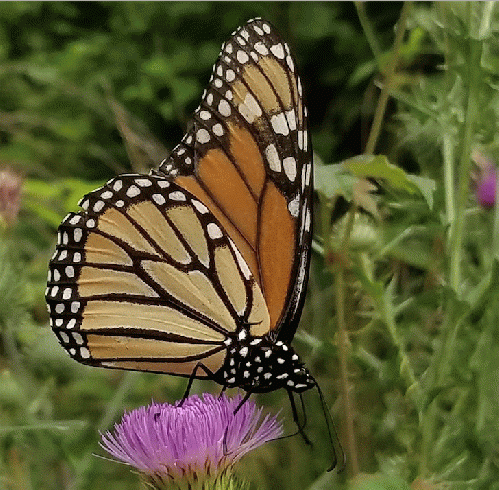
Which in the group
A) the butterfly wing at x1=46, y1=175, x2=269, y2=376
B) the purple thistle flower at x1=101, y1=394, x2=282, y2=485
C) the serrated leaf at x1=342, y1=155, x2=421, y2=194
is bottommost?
the purple thistle flower at x1=101, y1=394, x2=282, y2=485

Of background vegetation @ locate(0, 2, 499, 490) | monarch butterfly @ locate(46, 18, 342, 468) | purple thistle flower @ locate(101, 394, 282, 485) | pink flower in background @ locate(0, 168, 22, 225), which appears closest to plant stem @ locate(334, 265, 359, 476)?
background vegetation @ locate(0, 2, 499, 490)

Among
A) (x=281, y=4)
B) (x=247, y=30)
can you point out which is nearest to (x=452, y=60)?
(x=247, y=30)

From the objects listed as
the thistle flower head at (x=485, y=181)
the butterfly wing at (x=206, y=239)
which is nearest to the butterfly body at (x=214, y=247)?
the butterfly wing at (x=206, y=239)

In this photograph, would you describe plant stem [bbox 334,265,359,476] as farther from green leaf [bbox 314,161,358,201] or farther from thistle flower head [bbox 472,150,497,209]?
thistle flower head [bbox 472,150,497,209]

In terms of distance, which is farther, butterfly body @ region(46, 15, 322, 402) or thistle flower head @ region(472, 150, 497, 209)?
thistle flower head @ region(472, 150, 497, 209)

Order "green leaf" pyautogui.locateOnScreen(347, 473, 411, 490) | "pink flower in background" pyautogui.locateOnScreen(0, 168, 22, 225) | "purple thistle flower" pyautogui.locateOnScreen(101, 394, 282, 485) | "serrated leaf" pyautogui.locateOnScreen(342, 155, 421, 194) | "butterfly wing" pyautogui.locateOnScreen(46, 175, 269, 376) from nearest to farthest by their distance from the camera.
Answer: "green leaf" pyautogui.locateOnScreen(347, 473, 411, 490) → "purple thistle flower" pyautogui.locateOnScreen(101, 394, 282, 485) → "serrated leaf" pyautogui.locateOnScreen(342, 155, 421, 194) → "butterfly wing" pyautogui.locateOnScreen(46, 175, 269, 376) → "pink flower in background" pyautogui.locateOnScreen(0, 168, 22, 225)

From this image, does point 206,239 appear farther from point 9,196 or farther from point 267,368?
point 9,196

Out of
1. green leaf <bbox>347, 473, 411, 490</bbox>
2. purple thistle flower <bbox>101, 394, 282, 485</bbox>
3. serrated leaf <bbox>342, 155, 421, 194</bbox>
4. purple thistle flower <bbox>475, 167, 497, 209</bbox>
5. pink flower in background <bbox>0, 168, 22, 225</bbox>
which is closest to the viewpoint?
green leaf <bbox>347, 473, 411, 490</bbox>

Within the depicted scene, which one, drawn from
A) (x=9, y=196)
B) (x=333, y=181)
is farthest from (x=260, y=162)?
(x=9, y=196)
